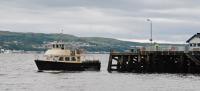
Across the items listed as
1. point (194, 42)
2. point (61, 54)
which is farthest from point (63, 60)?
point (194, 42)

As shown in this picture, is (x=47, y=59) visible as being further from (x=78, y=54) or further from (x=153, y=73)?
(x=153, y=73)

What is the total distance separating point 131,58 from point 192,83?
2481 centimetres

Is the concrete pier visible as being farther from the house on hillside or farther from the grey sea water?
the house on hillside

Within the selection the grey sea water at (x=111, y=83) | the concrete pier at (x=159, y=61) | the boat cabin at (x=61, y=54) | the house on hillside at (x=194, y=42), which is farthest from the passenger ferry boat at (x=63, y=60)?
the house on hillside at (x=194, y=42)

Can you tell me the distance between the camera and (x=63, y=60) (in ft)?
375

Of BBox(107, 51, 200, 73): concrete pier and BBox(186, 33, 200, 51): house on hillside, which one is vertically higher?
BBox(186, 33, 200, 51): house on hillside

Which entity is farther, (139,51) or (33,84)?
(139,51)

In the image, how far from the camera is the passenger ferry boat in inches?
4434

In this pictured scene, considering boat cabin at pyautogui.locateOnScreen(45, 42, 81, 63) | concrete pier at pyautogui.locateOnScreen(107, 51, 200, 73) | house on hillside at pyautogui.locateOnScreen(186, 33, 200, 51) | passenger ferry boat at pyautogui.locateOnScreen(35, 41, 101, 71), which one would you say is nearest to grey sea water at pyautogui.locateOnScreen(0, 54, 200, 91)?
concrete pier at pyautogui.locateOnScreen(107, 51, 200, 73)

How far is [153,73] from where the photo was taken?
10619cm

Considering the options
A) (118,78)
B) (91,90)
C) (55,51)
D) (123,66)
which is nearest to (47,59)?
(55,51)

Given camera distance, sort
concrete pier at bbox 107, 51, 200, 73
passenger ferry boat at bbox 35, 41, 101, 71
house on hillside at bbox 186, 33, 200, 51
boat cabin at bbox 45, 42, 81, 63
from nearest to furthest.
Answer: concrete pier at bbox 107, 51, 200, 73 < house on hillside at bbox 186, 33, 200, 51 < passenger ferry boat at bbox 35, 41, 101, 71 < boat cabin at bbox 45, 42, 81, 63

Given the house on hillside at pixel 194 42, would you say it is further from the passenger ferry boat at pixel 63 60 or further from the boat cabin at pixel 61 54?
the boat cabin at pixel 61 54

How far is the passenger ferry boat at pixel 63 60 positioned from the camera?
11262 cm
